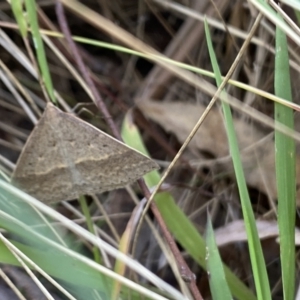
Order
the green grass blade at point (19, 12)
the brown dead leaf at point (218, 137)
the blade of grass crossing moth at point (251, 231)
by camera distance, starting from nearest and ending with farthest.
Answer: the blade of grass crossing moth at point (251, 231), the green grass blade at point (19, 12), the brown dead leaf at point (218, 137)

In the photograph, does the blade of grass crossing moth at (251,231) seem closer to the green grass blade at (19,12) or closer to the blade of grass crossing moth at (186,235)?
the blade of grass crossing moth at (186,235)

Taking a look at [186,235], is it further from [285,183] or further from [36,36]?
[36,36]

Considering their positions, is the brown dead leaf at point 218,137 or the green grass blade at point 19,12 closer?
the green grass blade at point 19,12

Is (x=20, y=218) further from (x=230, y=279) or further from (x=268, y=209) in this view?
(x=268, y=209)

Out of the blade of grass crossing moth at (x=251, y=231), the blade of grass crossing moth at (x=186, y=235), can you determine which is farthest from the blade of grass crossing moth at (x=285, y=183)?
the blade of grass crossing moth at (x=186, y=235)

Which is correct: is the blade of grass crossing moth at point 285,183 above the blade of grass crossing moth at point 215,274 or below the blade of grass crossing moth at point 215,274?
above

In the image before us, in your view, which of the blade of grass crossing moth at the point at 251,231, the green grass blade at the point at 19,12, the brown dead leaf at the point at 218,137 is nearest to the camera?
the blade of grass crossing moth at the point at 251,231

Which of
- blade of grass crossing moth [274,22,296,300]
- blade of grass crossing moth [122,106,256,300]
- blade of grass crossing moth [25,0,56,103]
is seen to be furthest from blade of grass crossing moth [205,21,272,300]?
blade of grass crossing moth [25,0,56,103]
